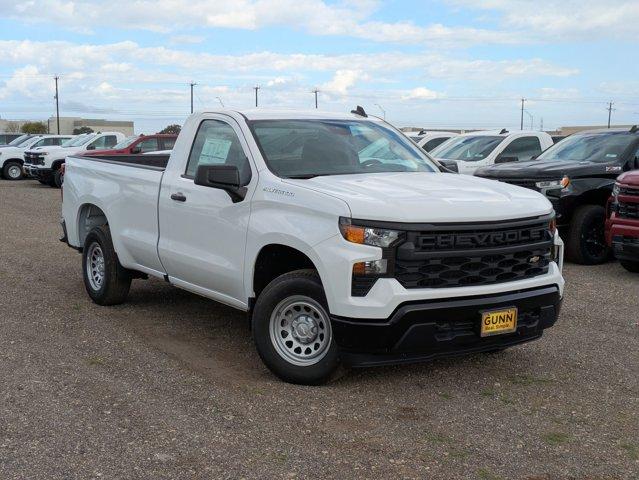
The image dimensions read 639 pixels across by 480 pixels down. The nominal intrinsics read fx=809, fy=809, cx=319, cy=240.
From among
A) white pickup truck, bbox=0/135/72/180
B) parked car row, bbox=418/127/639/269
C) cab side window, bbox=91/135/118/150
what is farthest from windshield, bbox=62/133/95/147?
parked car row, bbox=418/127/639/269

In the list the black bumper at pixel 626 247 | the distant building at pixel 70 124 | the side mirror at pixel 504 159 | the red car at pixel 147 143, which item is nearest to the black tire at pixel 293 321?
the black bumper at pixel 626 247

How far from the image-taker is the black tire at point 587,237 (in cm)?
1073

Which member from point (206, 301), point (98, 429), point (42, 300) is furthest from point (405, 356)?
point (42, 300)

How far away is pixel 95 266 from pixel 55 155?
1933cm

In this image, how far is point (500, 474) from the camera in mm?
4137

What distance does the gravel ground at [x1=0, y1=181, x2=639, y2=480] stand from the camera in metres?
4.25

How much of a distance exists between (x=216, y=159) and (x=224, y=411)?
7.43 feet

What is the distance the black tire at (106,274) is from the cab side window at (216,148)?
62.5 inches

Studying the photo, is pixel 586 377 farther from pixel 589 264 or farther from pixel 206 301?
pixel 589 264

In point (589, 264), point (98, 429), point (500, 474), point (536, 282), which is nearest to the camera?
point (500, 474)

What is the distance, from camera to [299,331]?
17.9ft

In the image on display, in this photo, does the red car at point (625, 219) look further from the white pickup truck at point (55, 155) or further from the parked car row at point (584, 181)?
the white pickup truck at point (55, 155)

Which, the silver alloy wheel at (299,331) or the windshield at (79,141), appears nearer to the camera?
the silver alloy wheel at (299,331)

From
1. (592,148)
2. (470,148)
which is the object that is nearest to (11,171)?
(470,148)
